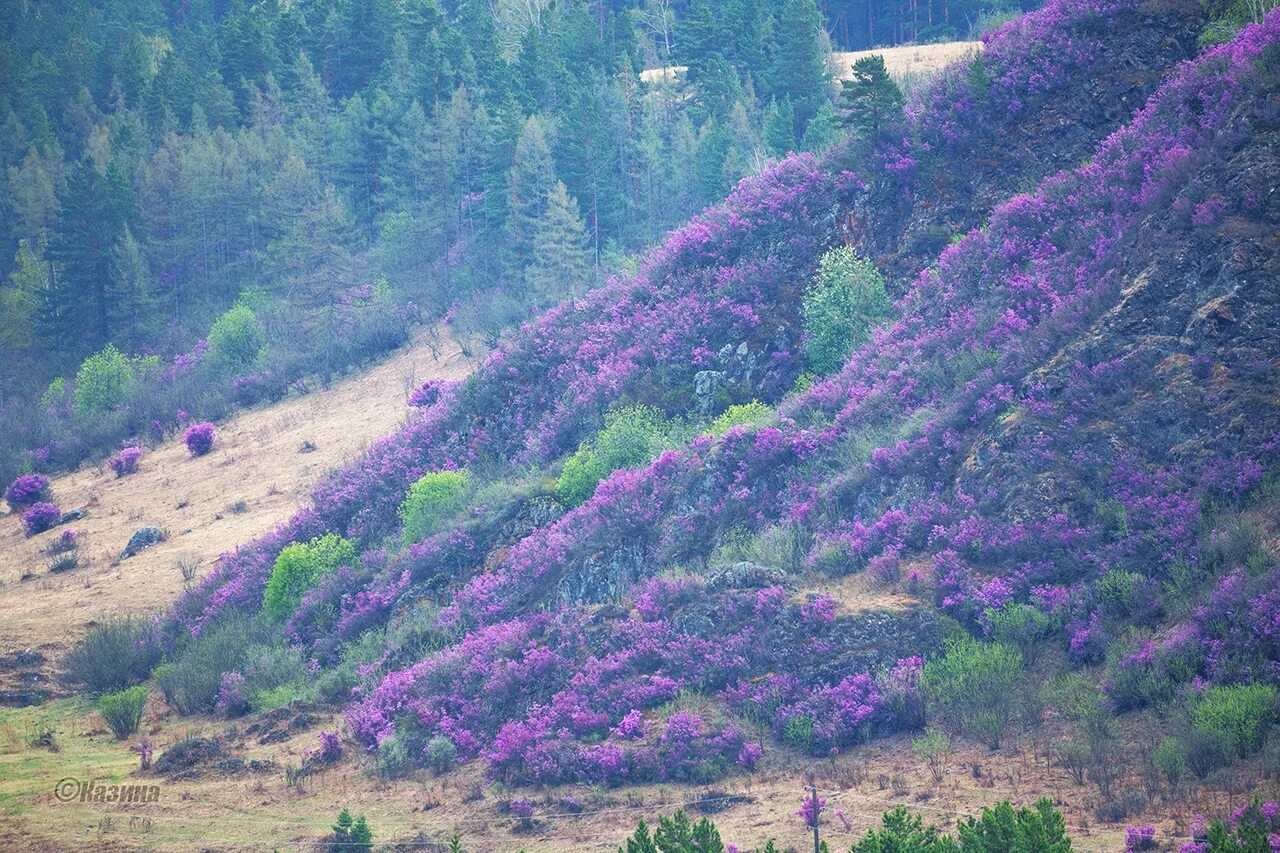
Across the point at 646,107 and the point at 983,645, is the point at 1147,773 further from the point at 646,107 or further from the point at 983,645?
the point at 646,107

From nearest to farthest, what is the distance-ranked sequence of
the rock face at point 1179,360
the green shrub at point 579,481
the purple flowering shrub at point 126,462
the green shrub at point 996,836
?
the green shrub at point 996,836, the rock face at point 1179,360, the green shrub at point 579,481, the purple flowering shrub at point 126,462

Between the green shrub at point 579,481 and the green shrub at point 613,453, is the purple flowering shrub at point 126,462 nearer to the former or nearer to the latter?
the green shrub at point 613,453

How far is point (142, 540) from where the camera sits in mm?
37875

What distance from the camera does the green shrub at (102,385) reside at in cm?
5416

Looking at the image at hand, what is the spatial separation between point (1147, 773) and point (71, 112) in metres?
80.5

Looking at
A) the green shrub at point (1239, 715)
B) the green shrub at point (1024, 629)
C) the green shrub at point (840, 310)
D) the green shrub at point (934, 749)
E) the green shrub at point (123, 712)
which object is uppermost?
the green shrub at point (840, 310)

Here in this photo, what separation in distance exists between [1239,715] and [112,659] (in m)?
→ 25.2

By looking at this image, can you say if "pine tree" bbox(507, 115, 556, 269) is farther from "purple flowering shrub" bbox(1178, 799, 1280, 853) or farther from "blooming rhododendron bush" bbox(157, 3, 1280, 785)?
"purple flowering shrub" bbox(1178, 799, 1280, 853)

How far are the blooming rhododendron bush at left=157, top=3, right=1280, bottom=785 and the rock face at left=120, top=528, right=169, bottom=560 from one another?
7.22 m

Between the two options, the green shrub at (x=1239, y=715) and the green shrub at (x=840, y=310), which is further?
the green shrub at (x=840, y=310)

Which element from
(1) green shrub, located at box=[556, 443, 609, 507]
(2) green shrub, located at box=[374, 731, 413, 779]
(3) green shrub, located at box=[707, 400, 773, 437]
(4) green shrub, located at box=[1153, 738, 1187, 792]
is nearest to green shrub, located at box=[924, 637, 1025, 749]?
(4) green shrub, located at box=[1153, 738, 1187, 792]

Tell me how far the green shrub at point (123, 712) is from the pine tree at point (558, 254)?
29398 millimetres

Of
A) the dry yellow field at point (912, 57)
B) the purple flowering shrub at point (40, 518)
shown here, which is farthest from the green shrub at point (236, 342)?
the dry yellow field at point (912, 57)

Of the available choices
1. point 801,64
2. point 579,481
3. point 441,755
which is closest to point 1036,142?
point 579,481
